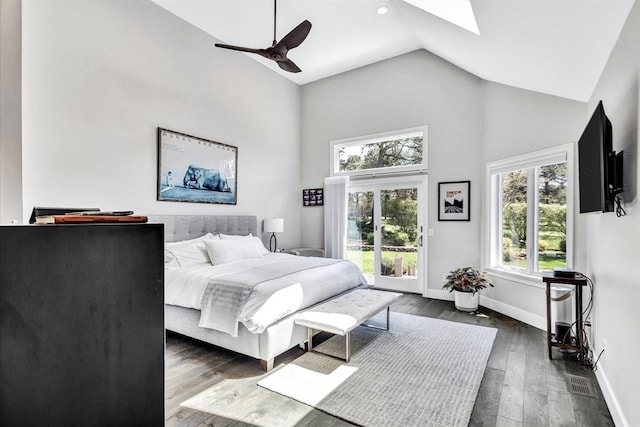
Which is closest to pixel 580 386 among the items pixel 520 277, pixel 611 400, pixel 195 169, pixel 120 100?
pixel 611 400

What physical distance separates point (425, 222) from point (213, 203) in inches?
133

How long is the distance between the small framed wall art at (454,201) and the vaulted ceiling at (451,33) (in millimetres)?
1558

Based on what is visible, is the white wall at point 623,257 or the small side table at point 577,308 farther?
the small side table at point 577,308

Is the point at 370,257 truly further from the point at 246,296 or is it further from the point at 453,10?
the point at 453,10

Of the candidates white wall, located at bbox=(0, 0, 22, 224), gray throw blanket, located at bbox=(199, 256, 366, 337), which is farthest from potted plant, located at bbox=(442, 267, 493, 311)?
white wall, located at bbox=(0, 0, 22, 224)

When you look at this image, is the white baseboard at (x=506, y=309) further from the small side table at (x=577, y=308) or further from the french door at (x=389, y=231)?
the small side table at (x=577, y=308)

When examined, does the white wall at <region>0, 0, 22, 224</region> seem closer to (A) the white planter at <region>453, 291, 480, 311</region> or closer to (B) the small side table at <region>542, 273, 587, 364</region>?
(B) the small side table at <region>542, 273, 587, 364</region>

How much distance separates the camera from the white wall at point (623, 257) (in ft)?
5.86

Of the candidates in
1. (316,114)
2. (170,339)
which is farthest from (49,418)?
(316,114)

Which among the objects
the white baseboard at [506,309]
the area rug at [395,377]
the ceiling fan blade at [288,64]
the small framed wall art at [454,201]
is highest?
the ceiling fan blade at [288,64]

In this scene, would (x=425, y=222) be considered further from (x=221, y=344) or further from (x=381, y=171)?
(x=221, y=344)

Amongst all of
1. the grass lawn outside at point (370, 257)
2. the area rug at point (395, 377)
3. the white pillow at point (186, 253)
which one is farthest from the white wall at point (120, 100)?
the area rug at point (395, 377)

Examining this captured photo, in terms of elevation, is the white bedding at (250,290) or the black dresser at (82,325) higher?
the black dresser at (82,325)

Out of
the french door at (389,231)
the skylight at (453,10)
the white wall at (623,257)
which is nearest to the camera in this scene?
the white wall at (623,257)
